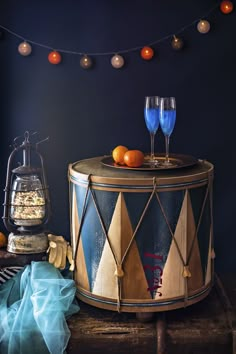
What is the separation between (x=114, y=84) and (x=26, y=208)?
86 centimetres

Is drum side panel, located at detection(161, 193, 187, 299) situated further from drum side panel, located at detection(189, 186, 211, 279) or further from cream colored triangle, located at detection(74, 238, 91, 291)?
cream colored triangle, located at detection(74, 238, 91, 291)

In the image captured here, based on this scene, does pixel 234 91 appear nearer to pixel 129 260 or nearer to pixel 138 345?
pixel 129 260

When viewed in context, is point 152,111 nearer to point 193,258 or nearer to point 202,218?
point 202,218

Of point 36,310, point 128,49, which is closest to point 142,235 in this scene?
point 36,310

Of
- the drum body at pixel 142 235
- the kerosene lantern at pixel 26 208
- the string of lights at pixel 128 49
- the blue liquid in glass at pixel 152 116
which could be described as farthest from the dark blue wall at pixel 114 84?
the drum body at pixel 142 235

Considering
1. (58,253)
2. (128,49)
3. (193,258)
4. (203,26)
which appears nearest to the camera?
(193,258)

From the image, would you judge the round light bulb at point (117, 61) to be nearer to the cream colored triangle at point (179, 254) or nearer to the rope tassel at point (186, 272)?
the cream colored triangle at point (179, 254)

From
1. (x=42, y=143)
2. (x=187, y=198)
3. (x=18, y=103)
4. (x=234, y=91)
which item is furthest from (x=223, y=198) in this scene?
(x=18, y=103)

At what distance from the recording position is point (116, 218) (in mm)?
2273

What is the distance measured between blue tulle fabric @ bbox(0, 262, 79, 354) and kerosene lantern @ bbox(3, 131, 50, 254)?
0.56 ft

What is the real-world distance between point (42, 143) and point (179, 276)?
1.17 m

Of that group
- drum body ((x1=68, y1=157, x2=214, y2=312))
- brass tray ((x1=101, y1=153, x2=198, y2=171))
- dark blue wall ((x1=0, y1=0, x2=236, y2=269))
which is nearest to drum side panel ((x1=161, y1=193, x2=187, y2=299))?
drum body ((x1=68, y1=157, x2=214, y2=312))

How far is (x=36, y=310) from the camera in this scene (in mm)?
2279

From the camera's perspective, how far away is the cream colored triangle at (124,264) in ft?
7.43
